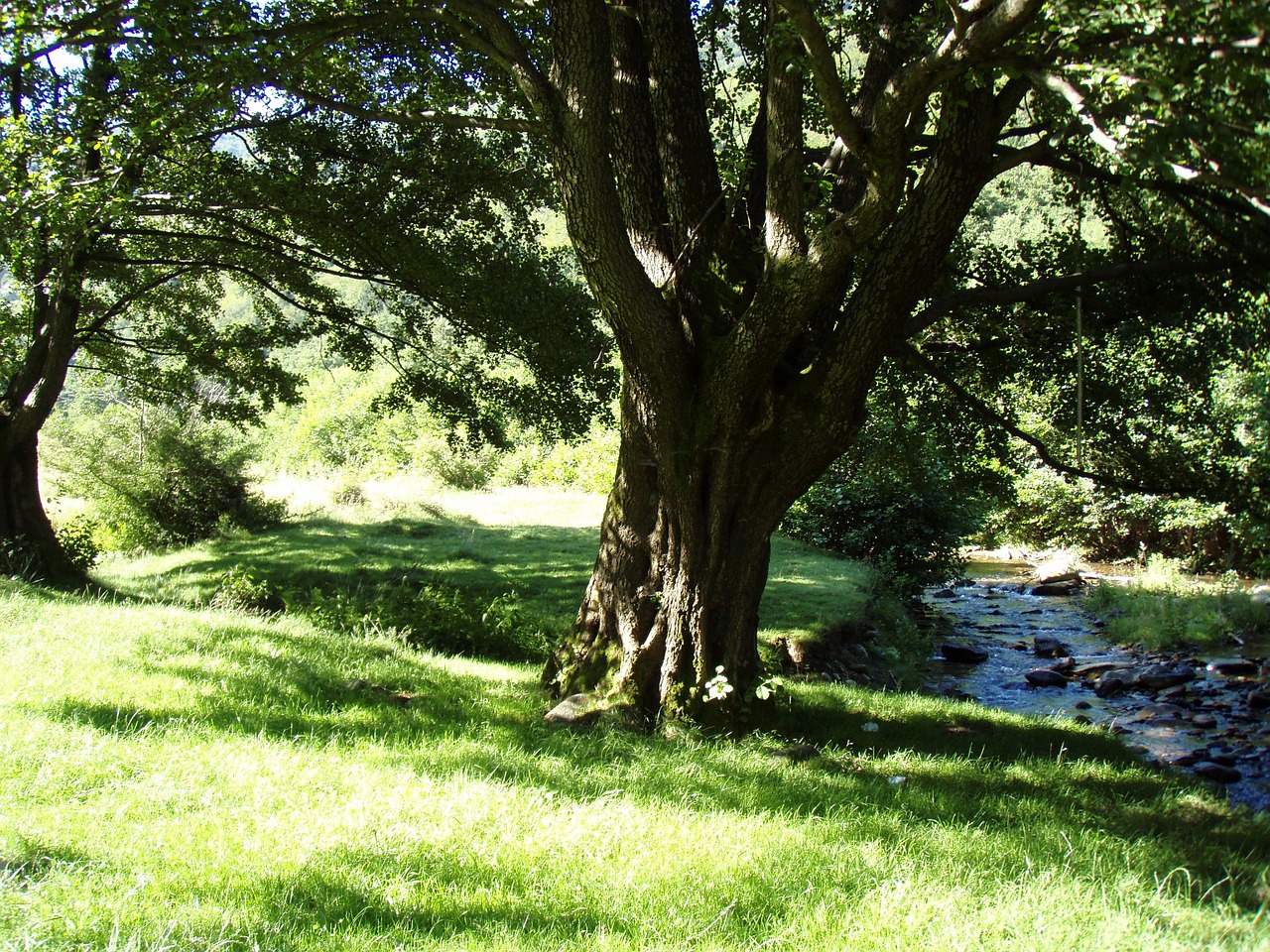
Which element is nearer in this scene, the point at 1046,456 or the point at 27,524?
the point at 1046,456

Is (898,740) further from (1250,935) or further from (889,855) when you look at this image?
(1250,935)

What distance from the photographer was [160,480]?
746 inches

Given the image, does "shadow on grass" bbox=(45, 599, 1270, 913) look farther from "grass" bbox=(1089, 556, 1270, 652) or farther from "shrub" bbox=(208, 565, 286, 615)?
"grass" bbox=(1089, 556, 1270, 652)

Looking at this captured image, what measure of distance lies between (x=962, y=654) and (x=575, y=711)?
29.8 feet

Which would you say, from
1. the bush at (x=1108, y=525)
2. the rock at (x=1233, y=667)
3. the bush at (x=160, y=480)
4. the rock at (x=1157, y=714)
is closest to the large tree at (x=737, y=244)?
the rock at (x=1157, y=714)

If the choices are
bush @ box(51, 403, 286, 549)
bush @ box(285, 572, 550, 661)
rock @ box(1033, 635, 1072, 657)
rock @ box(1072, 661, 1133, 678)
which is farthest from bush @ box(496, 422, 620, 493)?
bush @ box(285, 572, 550, 661)

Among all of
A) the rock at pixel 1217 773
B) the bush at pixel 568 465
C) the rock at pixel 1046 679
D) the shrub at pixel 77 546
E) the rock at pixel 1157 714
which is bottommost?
the rock at pixel 1217 773

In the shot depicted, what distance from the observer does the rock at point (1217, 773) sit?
8203mm

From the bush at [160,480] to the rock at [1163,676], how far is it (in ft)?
53.3

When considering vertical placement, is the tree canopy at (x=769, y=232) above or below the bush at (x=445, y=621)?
above

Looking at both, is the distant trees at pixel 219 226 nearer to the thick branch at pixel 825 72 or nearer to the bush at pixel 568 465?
the thick branch at pixel 825 72

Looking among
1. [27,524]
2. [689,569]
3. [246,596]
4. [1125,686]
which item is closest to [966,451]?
[689,569]

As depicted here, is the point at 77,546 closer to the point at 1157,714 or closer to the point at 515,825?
the point at 515,825

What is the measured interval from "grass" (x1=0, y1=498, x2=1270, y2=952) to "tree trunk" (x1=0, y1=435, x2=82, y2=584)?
20.5ft
